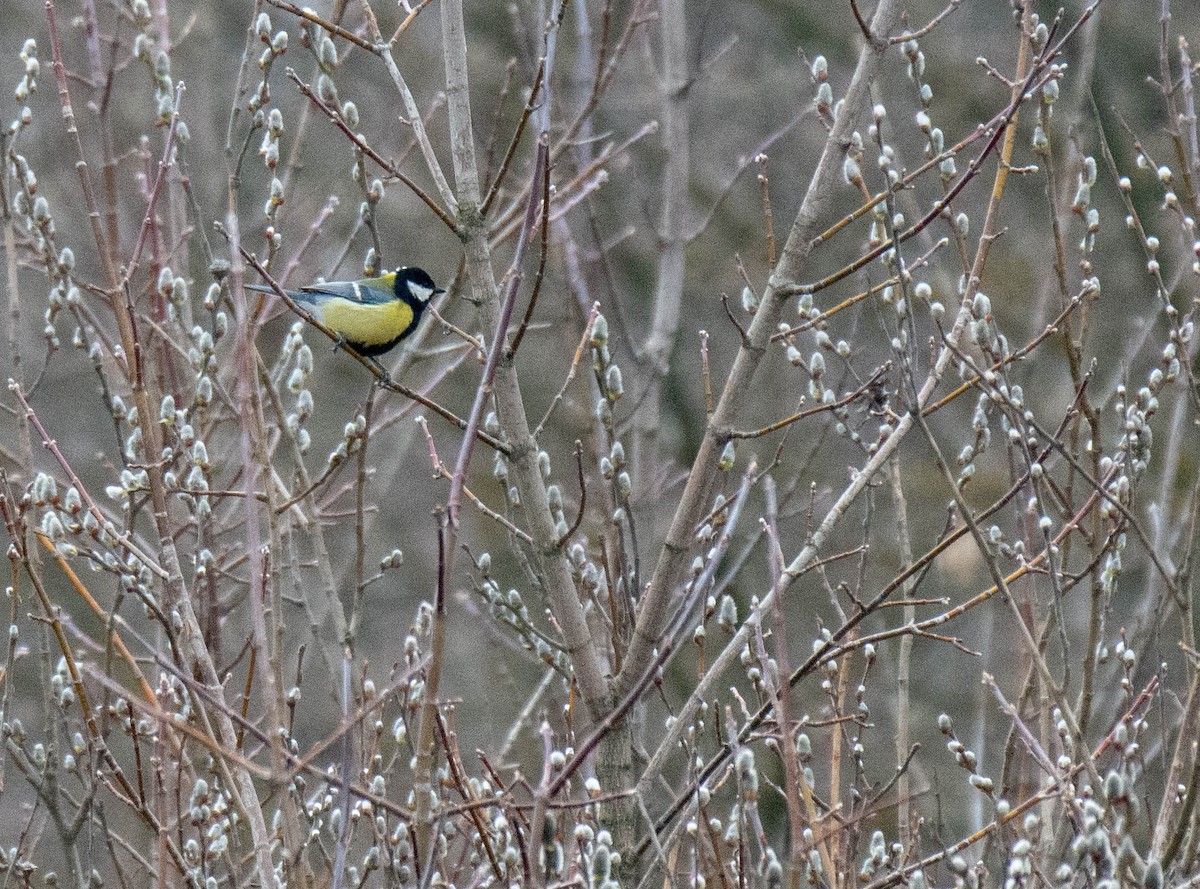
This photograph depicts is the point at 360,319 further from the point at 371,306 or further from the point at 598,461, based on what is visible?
the point at 598,461

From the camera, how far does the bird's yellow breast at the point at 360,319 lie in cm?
492

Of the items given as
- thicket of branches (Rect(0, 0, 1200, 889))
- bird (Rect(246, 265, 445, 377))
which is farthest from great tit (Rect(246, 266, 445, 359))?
thicket of branches (Rect(0, 0, 1200, 889))

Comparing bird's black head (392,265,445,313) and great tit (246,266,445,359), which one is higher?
bird's black head (392,265,445,313)

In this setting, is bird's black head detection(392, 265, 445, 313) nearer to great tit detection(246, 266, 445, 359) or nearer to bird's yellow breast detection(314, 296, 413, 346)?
great tit detection(246, 266, 445, 359)

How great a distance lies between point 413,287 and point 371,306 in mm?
259

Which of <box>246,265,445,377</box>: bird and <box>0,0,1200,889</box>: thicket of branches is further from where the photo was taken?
<box>246,265,445,377</box>: bird

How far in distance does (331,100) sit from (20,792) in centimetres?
1004

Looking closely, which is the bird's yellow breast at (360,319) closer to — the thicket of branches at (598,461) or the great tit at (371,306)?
the great tit at (371,306)

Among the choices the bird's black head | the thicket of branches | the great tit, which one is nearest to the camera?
the thicket of branches

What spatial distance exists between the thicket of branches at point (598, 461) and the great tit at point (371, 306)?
5.5 inches

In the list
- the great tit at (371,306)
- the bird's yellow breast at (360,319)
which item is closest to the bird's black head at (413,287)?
Answer: the great tit at (371,306)

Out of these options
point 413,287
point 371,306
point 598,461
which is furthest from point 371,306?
point 598,461

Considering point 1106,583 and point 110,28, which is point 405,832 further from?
point 110,28

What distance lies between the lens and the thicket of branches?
2494 mm
